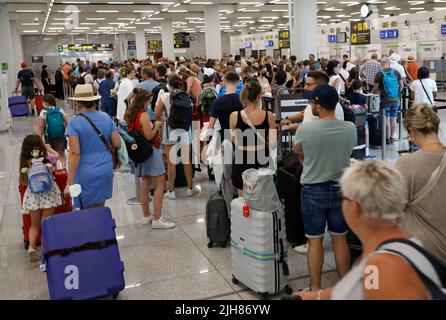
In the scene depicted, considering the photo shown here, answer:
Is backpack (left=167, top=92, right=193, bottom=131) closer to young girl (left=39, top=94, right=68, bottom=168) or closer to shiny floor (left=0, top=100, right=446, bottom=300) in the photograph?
shiny floor (left=0, top=100, right=446, bottom=300)

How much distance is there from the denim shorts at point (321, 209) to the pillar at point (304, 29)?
13035 millimetres

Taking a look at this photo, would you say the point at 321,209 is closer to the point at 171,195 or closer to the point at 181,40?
the point at 171,195

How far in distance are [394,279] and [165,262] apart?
325cm

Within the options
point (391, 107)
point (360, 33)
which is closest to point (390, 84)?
point (391, 107)

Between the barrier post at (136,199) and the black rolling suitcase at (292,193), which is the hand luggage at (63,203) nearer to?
the barrier post at (136,199)

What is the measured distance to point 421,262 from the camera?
4.94 ft

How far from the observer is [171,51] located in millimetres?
29000

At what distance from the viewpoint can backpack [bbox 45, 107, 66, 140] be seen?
7.14 metres

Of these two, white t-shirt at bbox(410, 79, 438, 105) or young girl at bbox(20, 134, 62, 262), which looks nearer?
young girl at bbox(20, 134, 62, 262)

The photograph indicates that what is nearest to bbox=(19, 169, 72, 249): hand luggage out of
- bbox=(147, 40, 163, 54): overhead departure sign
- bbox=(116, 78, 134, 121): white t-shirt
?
bbox=(116, 78, 134, 121): white t-shirt

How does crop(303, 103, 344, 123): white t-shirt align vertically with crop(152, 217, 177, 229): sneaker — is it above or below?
above

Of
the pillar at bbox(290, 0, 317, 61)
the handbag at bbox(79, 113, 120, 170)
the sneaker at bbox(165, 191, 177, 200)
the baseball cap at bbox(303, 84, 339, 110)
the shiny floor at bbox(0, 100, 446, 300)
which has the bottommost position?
the shiny floor at bbox(0, 100, 446, 300)

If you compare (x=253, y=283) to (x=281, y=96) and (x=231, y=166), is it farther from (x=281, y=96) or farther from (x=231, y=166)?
(x=281, y=96)
